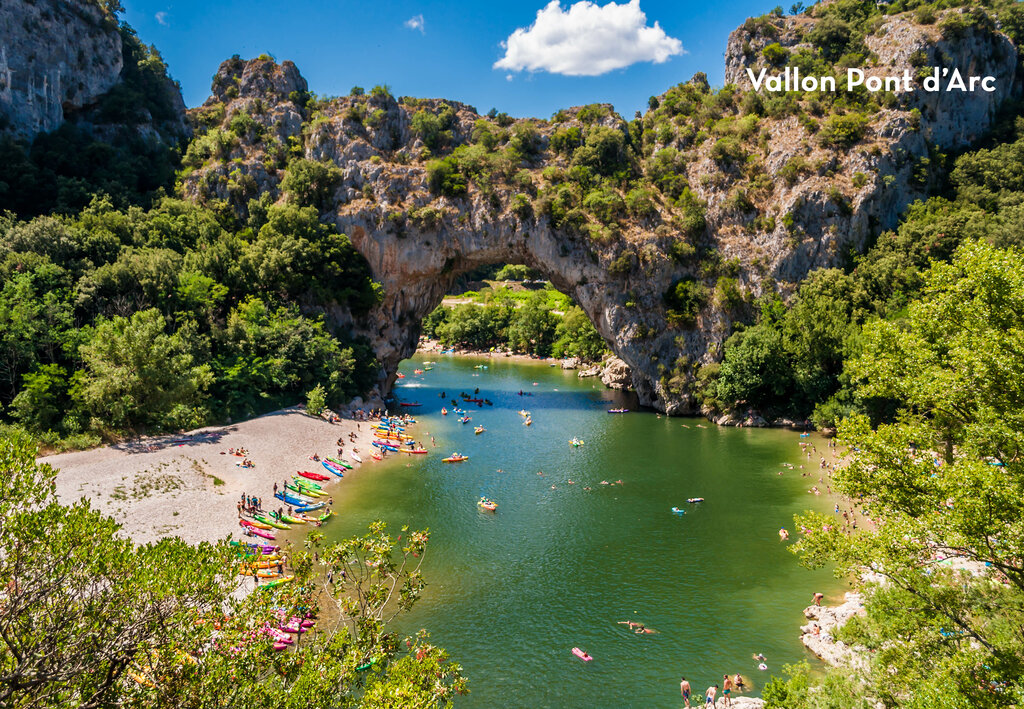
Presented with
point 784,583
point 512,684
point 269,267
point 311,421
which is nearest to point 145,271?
point 269,267

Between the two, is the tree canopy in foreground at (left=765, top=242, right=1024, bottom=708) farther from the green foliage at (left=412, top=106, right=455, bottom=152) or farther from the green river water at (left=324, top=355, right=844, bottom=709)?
the green foliage at (left=412, top=106, right=455, bottom=152)

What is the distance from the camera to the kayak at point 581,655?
→ 2115 cm

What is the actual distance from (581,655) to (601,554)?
828 cm

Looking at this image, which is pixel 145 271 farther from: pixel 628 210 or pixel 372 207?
pixel 628 210

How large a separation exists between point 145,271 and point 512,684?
143 feet

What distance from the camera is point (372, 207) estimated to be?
61.8 m

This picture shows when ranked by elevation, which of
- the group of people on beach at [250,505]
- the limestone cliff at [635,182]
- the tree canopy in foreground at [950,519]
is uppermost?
the limestone cliff at [635,182]

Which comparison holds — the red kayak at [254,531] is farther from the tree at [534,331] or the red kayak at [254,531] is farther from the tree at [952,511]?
the tree at [534,331]

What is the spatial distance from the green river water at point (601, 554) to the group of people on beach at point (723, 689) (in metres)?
0.44

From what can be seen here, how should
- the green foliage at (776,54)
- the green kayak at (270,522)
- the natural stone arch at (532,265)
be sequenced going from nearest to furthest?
1. the green kayak at (270,522)
2. the natural stone arch at (532,265)
3. the green foliage at (776,54)

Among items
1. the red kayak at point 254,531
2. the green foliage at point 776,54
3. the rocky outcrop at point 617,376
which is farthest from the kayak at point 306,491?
the green foliage at point 776,54

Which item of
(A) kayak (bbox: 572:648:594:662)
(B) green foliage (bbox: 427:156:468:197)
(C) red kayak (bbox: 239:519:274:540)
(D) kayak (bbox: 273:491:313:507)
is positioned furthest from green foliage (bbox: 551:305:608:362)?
(A) kayak (bbox: 572:648:594:662)

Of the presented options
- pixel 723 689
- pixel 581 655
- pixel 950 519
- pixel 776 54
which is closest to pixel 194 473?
pixel 581 655

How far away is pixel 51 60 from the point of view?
59250 millimetres
